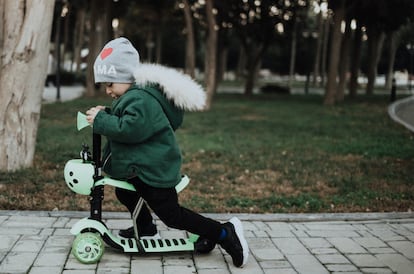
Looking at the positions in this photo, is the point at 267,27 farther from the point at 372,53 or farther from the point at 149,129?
the point at 149,129

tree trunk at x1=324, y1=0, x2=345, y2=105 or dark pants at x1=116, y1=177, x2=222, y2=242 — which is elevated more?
tree trunk at x1=324, y1=0, x2=345, y2=105

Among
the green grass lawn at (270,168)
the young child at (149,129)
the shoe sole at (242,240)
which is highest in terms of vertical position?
the young child at (149,129)

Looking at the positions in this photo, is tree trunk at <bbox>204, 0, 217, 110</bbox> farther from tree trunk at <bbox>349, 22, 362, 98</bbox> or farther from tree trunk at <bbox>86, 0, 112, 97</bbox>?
tree trunk at <bbox>349, 22, 362, 98</bbox>

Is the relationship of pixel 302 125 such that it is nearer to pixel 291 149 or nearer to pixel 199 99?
pixel 291 149

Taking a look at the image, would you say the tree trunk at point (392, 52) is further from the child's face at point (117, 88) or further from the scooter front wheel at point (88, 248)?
the scooter front wheel at point (88, 248)

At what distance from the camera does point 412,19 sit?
A: 2592 cm

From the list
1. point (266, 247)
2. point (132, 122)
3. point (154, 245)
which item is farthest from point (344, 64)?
point (132, 122)

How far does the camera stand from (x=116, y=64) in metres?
4.17

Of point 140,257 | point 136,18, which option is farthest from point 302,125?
point 136,18

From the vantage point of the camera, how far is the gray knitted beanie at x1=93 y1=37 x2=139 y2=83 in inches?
164

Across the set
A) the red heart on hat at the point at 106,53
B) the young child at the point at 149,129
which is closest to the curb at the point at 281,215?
the young child at the point at 149,129

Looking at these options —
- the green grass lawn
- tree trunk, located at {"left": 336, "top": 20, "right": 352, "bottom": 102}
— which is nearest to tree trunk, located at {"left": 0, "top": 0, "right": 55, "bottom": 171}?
the green grass lawn

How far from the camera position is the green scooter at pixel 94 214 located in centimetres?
418

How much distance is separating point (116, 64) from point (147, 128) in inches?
21.9
